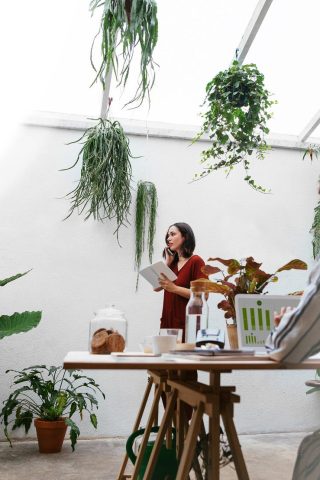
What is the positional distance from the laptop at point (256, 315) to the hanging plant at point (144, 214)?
2.33 metres

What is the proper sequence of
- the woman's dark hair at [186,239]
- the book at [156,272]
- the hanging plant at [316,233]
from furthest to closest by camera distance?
the hanging plant at [316,233]
the woman's dark hair at [186,239]
the book at [156,272]

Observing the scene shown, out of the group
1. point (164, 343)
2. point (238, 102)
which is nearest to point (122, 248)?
point (238, 102)

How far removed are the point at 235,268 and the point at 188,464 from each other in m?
0.84

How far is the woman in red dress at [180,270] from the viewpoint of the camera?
9.85 ft

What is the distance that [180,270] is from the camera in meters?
3.07

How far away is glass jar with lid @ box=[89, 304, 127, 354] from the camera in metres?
1.78

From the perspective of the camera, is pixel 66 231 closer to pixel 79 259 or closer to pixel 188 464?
pixel 79 259

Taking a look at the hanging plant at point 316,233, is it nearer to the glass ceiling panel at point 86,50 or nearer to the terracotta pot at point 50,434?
the glass ceiling panel at point 86,50

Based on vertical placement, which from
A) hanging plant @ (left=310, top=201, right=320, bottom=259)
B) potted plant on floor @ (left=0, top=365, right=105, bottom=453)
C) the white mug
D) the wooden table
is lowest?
potted plant on floor @ (left=0, top=365, right=105, bottom=453)

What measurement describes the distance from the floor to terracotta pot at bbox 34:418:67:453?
0.06 meters

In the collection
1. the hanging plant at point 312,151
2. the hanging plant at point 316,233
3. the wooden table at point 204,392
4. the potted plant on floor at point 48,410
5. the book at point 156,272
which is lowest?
the potted plant on floor at point 48,410

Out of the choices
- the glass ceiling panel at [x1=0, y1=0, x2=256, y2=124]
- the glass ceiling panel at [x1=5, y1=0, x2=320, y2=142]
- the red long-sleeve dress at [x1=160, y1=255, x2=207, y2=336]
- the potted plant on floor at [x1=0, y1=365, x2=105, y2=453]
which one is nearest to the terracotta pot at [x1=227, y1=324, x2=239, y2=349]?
the red long-sleeve dress at [x1=160, y1=255, x2=207, y2=336]

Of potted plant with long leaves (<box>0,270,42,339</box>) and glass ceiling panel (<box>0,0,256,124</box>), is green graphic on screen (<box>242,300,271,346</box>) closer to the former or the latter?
potted plant with long leaves (<box>0,270,42,339</box>)

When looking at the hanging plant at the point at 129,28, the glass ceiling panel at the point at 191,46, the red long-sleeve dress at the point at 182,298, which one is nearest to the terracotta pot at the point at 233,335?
the red long-sleeve dress at the point at 182,298
